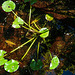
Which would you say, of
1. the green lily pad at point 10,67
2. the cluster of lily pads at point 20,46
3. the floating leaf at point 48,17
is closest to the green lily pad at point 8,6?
the cluster of lily pads at point 20,46

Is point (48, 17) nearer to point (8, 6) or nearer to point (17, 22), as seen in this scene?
point (17, 22)

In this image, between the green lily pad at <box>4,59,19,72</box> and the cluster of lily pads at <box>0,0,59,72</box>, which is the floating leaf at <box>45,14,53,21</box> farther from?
the green lily pad at <box>4,59,19,72</box>

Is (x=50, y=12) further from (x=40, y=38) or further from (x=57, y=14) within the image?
(x=40, y=38)

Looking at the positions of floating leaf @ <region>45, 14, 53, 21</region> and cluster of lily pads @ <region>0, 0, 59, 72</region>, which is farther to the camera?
floating leaf @ <region>45, 14, 53, 21</region>

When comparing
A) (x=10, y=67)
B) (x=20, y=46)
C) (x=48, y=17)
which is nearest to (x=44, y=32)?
(x=48, y=17)

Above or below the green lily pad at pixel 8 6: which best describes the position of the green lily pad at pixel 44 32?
below

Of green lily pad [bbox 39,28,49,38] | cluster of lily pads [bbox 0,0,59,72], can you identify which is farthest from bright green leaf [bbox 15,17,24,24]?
green lily pad [bbox 39,28,49,38]

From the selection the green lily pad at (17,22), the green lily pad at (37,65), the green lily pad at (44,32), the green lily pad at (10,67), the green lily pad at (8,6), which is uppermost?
the green lily pad at (8,6)

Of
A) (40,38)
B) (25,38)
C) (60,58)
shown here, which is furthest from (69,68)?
(25,38)

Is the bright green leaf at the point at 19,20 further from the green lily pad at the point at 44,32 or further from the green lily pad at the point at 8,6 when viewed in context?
the green lily pad at the point at 44,32
